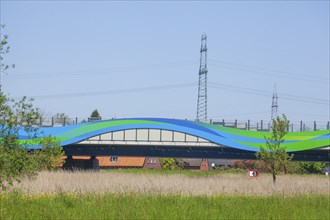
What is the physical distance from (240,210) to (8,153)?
24.5 feet

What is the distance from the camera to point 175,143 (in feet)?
222

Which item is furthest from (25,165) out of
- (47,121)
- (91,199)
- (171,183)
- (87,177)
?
(47,121)

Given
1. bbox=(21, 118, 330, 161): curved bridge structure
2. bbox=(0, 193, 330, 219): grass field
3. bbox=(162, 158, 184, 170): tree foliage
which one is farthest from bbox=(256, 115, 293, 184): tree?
bbox=(162, 158, 184, 170): tree foliage

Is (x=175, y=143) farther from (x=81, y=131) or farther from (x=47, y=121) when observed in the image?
(x=47, y=121)

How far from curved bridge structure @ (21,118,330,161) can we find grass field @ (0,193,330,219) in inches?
1780

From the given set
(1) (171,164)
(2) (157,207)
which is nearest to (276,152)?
(2) (157,207)

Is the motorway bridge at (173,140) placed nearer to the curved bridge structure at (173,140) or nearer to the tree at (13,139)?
the curved bridge structure at (173,140)

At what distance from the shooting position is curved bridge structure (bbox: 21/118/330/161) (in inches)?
2677

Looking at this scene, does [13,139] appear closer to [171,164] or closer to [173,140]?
[173,140]

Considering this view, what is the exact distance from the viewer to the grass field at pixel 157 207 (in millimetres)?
17016

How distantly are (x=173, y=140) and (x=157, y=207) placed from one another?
49313mm

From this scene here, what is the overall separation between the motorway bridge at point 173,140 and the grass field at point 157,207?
4524cm

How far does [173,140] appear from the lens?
68125mm

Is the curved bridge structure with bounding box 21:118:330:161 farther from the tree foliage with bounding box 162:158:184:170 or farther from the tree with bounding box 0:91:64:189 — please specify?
the tree with bounding box 0:91:64:189
